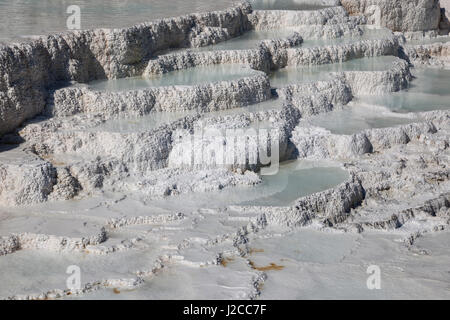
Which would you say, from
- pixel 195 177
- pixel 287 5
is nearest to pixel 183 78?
pixel 195 177

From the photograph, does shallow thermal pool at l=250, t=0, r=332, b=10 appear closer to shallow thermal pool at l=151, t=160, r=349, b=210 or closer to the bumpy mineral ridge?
the bumpy mineral ridge

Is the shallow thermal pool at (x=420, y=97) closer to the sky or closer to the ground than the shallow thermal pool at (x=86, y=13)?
closer to the ground

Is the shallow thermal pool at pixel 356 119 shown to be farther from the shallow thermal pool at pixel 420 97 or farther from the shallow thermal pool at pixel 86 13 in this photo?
the shallow thermal pool at pixel 86 13

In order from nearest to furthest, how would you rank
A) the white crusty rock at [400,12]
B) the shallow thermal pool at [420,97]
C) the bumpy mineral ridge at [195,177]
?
the bumpy mineral ridge at [195,177], the shallow thermal pool at [420,97], the white crusty rock at [400,12]

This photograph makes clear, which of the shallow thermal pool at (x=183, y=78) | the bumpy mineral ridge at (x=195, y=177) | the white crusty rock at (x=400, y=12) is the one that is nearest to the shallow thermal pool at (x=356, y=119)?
the bumpy mineral ridge at (x=195, y=177)

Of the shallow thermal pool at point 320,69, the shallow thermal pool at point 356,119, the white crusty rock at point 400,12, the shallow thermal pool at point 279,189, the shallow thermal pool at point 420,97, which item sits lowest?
the shallow thermal pool at point 279,189

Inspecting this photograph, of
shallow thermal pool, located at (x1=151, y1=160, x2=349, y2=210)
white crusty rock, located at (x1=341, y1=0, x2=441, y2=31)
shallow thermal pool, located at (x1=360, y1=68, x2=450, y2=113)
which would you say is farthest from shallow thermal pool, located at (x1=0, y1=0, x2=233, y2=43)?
shallow thermal pool, located at (x1=360, y1=68, x2=450, y2=113)
